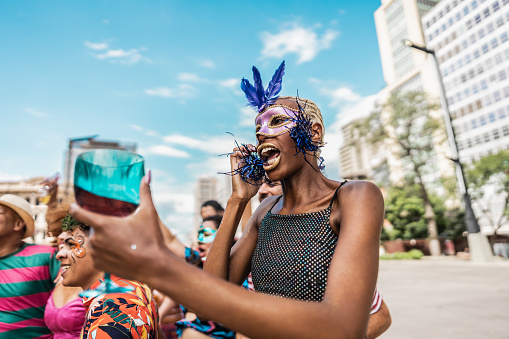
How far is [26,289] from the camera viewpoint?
11.9 feet

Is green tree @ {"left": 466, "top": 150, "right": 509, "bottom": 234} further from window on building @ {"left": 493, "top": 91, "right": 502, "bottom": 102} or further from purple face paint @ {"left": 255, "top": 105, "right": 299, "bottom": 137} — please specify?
purple face paint @ {"left": 255, "top": 105, "right": 299, "bottom": 137}

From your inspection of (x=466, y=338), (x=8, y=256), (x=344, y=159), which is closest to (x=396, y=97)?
(x=466, y=338)

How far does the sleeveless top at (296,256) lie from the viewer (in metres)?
1.37

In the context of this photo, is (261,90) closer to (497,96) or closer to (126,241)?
(126,241)

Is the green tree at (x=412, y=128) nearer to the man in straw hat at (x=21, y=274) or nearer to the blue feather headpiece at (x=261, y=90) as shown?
the man in straw hat at (x=21, y=274)

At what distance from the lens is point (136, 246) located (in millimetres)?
789

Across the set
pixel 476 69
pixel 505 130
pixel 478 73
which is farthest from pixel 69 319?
pixel 476 69

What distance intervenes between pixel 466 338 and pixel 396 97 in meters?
30.9

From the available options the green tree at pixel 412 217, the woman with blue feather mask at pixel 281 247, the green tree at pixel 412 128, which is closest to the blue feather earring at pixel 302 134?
the woman with blue feather mask at pixel 281 247

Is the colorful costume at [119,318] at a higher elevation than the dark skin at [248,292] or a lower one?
lower

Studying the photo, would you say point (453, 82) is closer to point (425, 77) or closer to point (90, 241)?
point (425, 77)

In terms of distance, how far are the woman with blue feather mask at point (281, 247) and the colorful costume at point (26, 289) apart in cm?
293

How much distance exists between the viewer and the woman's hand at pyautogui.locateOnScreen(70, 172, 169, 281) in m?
0.78

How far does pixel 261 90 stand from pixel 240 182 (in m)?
0.50
